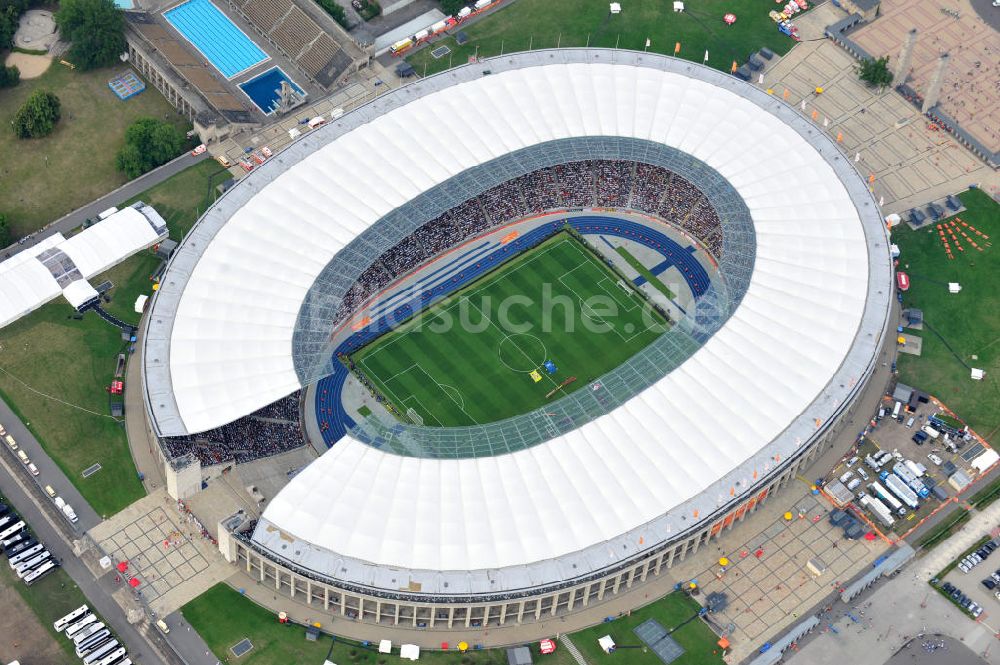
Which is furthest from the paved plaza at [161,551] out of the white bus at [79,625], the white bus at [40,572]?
the white bus at [40,572]

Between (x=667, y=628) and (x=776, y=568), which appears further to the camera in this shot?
(x=776, y=568)

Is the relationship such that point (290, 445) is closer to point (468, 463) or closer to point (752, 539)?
point (468, 463)

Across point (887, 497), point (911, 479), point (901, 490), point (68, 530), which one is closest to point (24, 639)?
point (68, 530)

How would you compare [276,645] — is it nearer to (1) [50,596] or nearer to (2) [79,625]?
(2) [79,625]

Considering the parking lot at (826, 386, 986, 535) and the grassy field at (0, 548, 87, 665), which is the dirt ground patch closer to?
the grassy field at (0, 548, 87, 665)

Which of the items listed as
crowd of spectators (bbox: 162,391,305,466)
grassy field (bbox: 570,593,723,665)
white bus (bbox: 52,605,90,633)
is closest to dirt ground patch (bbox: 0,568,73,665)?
white bus (bbox: 52,605,90,633)

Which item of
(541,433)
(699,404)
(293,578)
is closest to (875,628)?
(699,404)

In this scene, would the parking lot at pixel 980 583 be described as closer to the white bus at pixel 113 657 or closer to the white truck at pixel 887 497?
the white truck at pixel 887 497
